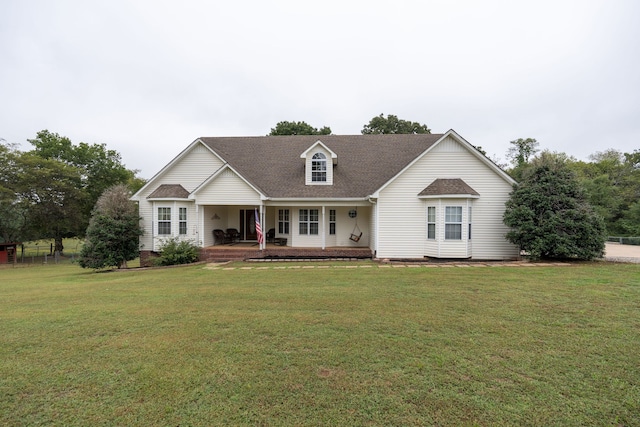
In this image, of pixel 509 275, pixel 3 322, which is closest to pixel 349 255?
pixel 509 275

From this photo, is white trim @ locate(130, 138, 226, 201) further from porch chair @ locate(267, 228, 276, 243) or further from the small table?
the small table

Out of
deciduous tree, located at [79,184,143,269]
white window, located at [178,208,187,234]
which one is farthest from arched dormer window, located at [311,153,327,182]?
deciduous tree, located at [79,184,143,269]

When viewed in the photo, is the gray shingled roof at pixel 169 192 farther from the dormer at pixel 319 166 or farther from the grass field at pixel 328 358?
the grass field at pixel 328 358

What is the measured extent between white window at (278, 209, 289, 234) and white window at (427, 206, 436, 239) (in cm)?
795

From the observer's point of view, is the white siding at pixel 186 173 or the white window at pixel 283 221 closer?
the white siding at pixel 186 173

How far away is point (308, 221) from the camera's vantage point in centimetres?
1688

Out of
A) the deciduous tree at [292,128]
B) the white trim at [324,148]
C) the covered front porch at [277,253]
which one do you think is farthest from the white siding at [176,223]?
the deciduous tree at [292,128]

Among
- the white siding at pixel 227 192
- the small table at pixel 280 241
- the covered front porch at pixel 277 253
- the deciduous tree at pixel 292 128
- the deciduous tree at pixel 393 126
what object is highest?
the deciduous tree at pixel 393 126

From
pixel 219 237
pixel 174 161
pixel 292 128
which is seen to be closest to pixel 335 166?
pixel 219 237

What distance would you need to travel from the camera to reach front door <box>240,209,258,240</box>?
18.8 meters

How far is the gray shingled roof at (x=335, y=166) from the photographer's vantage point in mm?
16266

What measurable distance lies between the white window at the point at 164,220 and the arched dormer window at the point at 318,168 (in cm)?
832

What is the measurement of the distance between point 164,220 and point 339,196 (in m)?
9.83

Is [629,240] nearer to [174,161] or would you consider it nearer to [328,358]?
[328,358]
